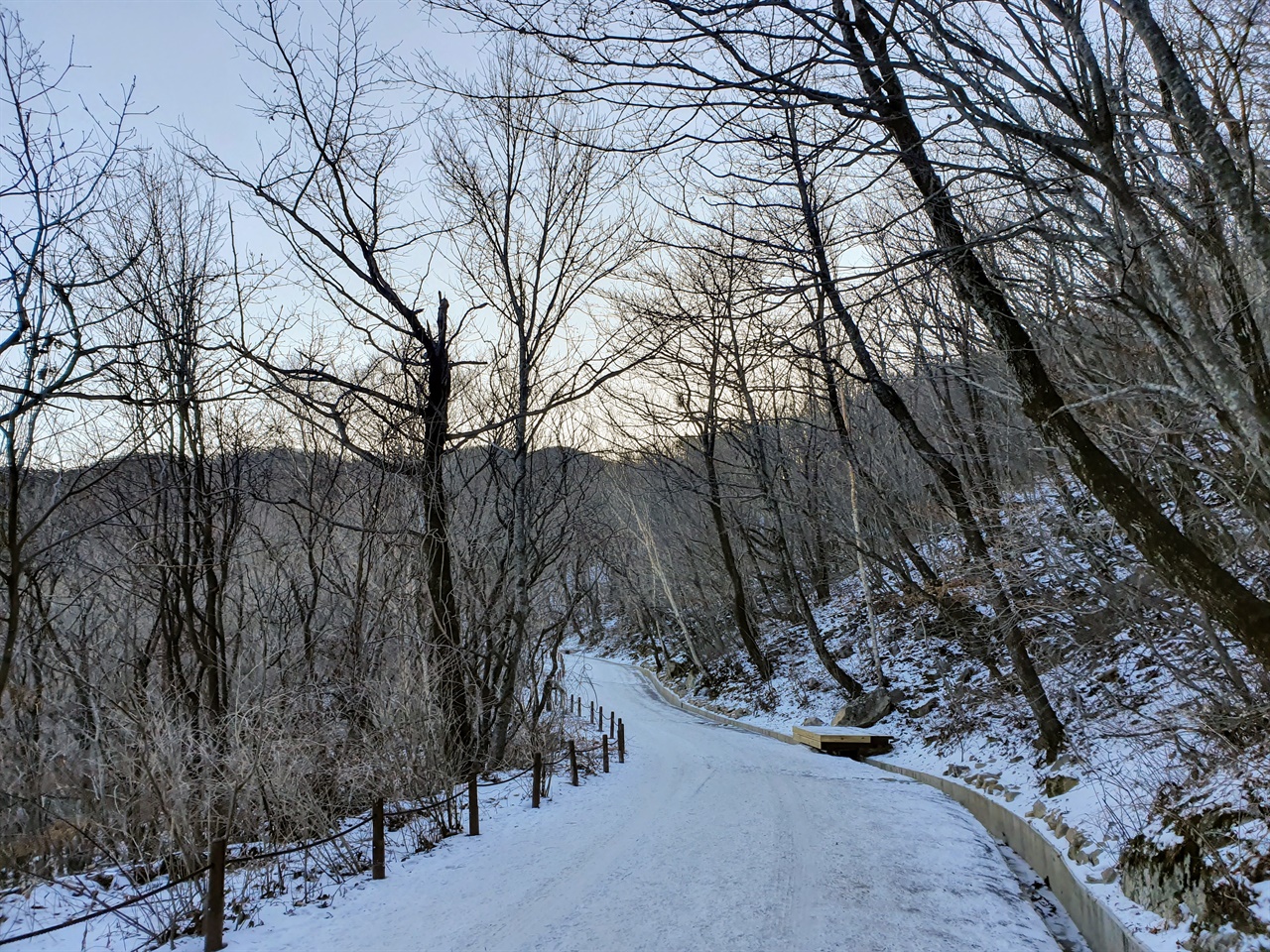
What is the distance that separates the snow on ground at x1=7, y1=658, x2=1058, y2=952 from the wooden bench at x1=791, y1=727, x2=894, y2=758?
5273mm

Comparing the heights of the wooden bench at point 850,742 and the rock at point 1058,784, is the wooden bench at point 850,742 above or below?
below

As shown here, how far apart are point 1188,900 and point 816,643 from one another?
16.6 m

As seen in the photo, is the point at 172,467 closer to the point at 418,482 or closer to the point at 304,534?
the point at 304,534

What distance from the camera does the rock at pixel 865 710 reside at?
18.3 meters

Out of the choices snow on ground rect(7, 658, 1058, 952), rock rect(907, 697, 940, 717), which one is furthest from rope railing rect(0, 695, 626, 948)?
rock rect(907, 697, 940, 717)

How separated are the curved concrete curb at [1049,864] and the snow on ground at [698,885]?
398mm

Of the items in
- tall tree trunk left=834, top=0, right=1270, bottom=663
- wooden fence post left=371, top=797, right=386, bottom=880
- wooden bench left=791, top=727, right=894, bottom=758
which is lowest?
wooden bench left=791, top=727, right=894, bottom=758

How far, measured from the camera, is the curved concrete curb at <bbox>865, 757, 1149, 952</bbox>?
18.0 ft

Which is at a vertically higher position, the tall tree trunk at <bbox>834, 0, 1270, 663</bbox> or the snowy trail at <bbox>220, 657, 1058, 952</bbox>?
the tall tree trunk at <bbox>834, 0, 1270, 663</bbox>

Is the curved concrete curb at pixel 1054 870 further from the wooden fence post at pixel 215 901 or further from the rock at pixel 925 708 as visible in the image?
the wooden fence post at pixel 215 901

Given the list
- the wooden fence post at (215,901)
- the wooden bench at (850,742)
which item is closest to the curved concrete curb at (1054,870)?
the wooden bench at (850,742)

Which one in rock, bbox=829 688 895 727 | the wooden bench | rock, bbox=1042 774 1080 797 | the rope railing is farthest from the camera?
rock, bbox=829 688 895 727

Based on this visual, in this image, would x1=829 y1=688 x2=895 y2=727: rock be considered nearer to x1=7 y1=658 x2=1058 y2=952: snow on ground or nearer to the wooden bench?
the wooden bench

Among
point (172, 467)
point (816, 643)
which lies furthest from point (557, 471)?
point (816, 643)
